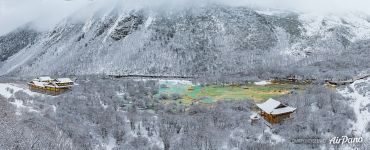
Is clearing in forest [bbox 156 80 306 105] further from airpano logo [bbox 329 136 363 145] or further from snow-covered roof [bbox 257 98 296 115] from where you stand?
airpano logo [bbox 329 136 363 145]

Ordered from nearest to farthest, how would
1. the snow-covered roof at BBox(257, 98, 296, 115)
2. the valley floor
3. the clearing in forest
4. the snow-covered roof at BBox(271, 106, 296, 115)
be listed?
the valley floor
the snow-covered roof at BBox(271, 106, 296, 115)
the snow-covered roof at BBox(257, 98, 296, 115)
the clearing in forest

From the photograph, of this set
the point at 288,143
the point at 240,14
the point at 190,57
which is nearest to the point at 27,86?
the point at 288,143

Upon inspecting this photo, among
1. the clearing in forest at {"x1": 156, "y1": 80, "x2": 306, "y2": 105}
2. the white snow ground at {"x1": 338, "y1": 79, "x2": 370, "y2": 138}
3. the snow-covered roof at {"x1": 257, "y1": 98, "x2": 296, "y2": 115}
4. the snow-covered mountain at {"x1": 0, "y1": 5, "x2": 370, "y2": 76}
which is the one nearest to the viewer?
the white snow ground at {"x1": 338, "y1": 79, "x2": 370, "y2": 138}

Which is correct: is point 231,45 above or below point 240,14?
below

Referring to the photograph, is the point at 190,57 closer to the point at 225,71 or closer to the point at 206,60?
the point at 206,60

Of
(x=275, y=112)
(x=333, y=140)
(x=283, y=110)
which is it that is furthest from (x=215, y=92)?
(x=333, y=140)

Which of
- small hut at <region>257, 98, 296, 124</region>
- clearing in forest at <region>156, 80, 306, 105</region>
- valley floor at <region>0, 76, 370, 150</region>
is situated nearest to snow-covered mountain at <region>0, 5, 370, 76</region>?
clearing in forest at <region>156, 80, 306, 105</region>

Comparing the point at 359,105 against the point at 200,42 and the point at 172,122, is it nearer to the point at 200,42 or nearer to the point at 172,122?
the point at 172,122
